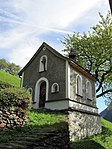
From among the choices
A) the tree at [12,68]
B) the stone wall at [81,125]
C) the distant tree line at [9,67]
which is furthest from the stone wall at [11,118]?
the tree at [12,68]

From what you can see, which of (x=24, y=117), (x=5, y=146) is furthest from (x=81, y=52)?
(x=5, y=146)

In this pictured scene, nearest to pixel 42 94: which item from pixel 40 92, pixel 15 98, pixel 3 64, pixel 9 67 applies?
pixel 40 92

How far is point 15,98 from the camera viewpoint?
1088 cm

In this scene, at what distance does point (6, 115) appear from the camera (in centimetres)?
1020

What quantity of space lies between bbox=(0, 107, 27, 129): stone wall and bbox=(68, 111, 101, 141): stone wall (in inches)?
207

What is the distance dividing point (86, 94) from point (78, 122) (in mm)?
4629

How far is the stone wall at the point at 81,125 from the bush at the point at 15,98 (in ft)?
16.9

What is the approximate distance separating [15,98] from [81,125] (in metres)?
8.37

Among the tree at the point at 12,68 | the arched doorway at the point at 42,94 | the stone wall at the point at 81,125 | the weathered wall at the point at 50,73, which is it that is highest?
the tree at the point at 12,68

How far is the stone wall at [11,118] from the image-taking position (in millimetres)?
9942

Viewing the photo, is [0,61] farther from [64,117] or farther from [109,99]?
[64,117]

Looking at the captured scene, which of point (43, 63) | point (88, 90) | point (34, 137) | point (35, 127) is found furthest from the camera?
point (88, 90)

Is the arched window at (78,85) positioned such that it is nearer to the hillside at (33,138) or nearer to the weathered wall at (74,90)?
the weathered wall at (74,90)

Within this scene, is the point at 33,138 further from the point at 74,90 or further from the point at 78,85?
the point at 78,85
